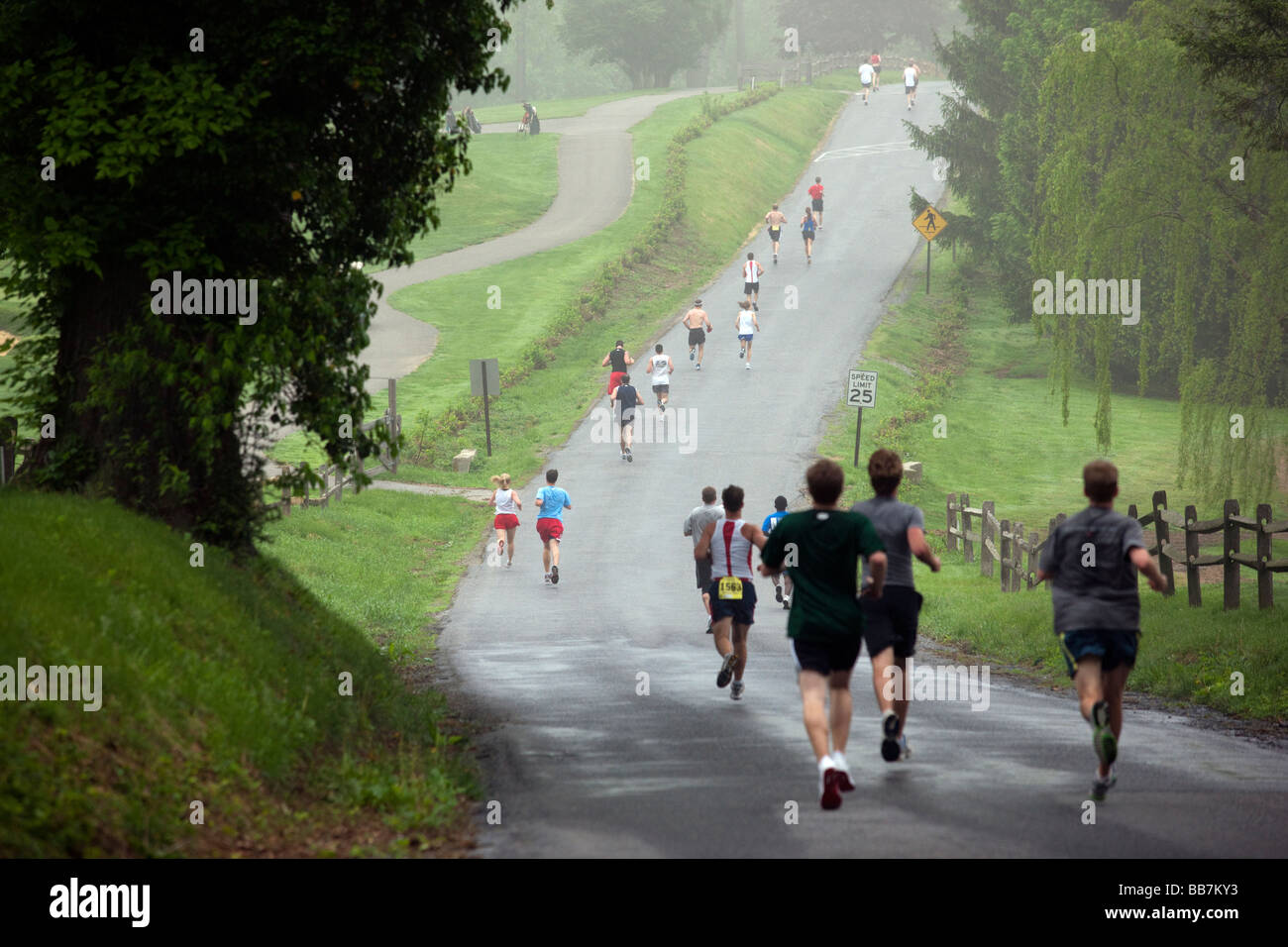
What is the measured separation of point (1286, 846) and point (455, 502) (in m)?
22.7

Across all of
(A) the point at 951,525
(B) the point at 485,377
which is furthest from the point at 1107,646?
(B) the point at 485,377

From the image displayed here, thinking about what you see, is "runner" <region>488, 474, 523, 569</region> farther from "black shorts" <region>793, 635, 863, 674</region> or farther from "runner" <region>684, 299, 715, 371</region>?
"black shorts" <region>793, 635, 863, 674</region>

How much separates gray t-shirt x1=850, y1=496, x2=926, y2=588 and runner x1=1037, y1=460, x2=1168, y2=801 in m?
0.92

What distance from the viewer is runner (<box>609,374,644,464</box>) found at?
30.8 m

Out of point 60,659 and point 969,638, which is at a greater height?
point 60,659

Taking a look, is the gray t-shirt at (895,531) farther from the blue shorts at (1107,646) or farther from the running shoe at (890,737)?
the blue shorts at (1107,646)

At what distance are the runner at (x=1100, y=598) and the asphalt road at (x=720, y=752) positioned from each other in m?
0.68

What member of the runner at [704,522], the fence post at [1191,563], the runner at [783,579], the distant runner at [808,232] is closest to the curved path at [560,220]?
the distant runner at [808,232]

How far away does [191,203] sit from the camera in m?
10.9

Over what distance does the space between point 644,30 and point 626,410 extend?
208 feet

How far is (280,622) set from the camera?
10625 mm

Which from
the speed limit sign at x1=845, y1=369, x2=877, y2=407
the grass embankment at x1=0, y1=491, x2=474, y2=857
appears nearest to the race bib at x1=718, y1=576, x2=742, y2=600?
the grass embankment at x1=0, y1=491, x2=474, y2=857
